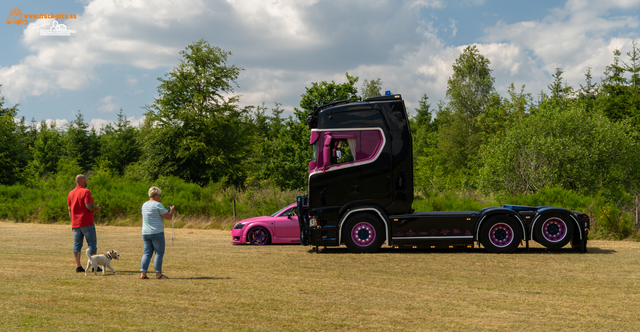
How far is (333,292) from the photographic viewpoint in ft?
→ 24.6

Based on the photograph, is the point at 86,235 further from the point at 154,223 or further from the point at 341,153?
the point at 341,153

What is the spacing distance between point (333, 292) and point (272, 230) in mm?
7612

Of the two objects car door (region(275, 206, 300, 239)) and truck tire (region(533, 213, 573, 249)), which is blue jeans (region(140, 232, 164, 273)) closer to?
car door (region(275, 206, 300, 239))

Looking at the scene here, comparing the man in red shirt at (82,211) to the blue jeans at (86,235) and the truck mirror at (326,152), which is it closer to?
the blue jeans at (86,235)

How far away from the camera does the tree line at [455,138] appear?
26.7 metres

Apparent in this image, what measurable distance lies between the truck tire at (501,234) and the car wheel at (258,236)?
632 cm

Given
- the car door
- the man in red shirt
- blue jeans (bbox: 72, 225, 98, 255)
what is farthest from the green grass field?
the car door

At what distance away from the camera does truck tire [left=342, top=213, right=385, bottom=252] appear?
12.4 meters

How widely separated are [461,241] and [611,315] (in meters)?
6.09

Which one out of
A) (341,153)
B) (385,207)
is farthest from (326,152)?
(385,207)

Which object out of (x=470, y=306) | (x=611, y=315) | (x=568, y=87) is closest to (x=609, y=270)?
(x=611, y=315)

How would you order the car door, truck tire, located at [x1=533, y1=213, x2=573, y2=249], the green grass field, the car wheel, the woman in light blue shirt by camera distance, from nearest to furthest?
the green grass field → the woman in light blue shirt → truck tire, located at [x1=533, y1=213, x2=573, y2=249] → the car door → the car wheel

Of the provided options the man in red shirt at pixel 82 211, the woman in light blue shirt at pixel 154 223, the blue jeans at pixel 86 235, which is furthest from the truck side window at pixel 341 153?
the blue jeans at pixel 86 235

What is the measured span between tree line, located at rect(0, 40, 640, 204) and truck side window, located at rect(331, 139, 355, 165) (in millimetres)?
8267
